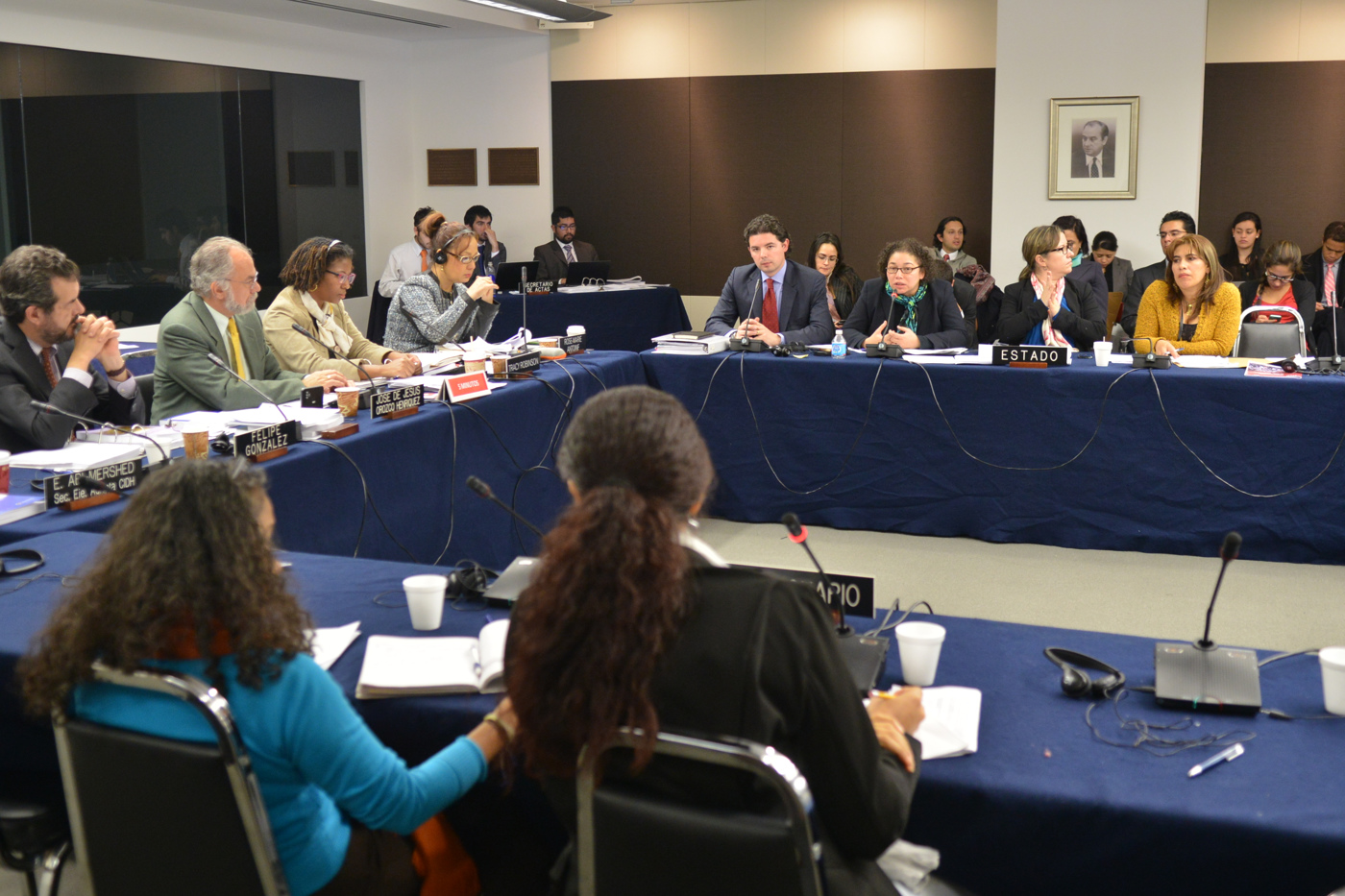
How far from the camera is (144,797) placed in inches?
48.9

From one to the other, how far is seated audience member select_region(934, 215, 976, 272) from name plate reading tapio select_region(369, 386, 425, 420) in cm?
491

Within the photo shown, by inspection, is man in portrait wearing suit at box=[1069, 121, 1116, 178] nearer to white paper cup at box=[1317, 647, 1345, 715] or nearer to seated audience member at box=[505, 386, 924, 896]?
white paper cup at box=[1317, 647, 1345, 715]

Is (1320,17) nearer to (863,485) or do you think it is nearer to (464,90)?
(863,485)

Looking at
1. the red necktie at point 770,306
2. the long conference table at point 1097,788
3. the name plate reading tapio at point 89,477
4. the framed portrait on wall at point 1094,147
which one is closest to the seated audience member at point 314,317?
the name plate reading tapio at point 89,477

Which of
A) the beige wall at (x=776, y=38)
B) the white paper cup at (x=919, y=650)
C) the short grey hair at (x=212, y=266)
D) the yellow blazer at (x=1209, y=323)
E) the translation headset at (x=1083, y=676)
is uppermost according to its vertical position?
the beige wall at (x=776, y=38)

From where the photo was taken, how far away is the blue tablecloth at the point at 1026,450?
379 cm

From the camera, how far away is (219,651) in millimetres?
1234

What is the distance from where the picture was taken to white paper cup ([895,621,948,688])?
1.58 metres

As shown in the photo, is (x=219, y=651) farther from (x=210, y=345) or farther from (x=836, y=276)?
(x=836, y=276)

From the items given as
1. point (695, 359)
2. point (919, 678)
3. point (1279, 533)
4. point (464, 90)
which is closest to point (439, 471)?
point (695, 359)

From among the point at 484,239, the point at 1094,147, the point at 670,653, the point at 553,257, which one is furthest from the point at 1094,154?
the point at 670,653

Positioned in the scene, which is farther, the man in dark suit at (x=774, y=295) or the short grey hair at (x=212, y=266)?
the man in dark suit at (x=774, y=295)

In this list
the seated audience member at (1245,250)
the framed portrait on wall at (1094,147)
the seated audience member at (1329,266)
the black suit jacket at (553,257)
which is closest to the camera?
the seated audience member at (1329,266)

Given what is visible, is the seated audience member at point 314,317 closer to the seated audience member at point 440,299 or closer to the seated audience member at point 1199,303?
the seated audience member at point 440,299
